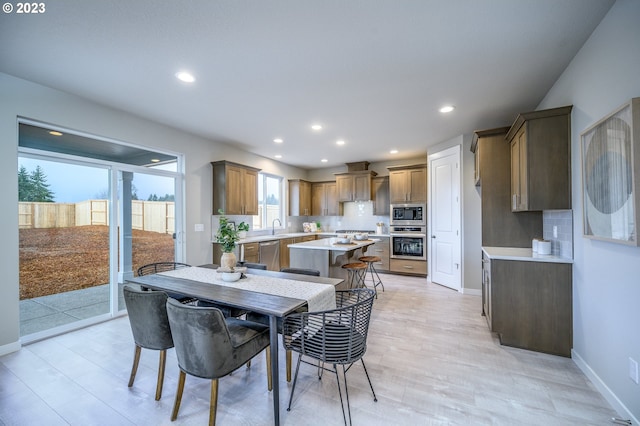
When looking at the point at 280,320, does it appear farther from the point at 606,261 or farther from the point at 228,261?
the point at 606,261

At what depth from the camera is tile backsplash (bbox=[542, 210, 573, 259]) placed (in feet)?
8.20

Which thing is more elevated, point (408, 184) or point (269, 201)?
point (408, 184)

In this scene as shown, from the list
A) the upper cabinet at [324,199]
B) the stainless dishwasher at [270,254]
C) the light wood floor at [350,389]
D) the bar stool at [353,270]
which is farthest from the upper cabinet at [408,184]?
the light wood floor at [350,389]

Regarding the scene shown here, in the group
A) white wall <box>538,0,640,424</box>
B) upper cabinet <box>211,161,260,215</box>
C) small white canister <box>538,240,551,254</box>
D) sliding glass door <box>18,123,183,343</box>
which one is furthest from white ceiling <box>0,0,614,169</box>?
small white canister <box>538,240,551,254</box>

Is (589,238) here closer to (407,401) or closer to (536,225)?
(536,225)

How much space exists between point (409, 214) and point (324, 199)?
95.7 inches

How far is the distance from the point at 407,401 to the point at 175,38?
3219mm

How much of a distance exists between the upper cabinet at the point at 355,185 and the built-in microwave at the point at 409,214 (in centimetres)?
78

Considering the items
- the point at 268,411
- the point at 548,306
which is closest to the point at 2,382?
the point at 268,411

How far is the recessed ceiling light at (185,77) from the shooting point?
255cm

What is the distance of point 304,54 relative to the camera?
2250mm

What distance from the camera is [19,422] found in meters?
1.73

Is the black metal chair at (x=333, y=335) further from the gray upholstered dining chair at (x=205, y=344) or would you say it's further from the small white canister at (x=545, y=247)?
the small white canister at (x=545, y=247)

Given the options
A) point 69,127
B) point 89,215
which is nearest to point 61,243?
point 89,215
